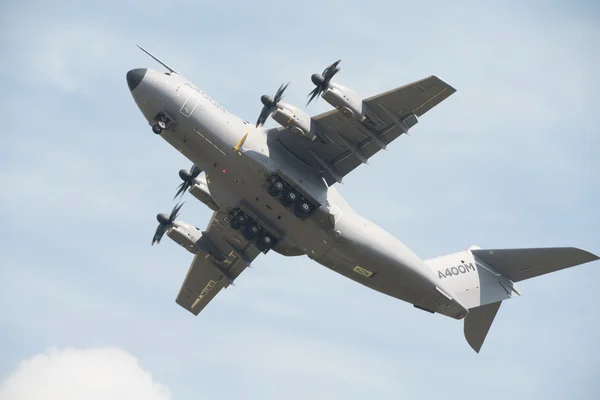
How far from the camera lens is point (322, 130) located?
36719 mm

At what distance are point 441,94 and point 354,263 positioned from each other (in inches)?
331

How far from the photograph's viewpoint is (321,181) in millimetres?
37719

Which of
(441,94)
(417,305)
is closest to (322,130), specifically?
A: (441,94)

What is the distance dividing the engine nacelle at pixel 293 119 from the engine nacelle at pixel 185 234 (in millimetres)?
9191

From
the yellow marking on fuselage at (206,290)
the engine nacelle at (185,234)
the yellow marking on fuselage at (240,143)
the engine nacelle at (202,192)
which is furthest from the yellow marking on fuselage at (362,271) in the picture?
the yellow marking on fuselage at (206,290)

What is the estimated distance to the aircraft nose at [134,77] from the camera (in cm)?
3559

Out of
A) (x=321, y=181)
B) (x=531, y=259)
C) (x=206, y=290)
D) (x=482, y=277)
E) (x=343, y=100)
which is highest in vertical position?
(x=531, y=259)

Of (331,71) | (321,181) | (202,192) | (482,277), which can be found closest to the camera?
(331,71)

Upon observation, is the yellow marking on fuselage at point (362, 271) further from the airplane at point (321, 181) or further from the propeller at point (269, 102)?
the propeller at point (269, 102)

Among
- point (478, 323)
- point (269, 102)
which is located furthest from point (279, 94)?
point (478, 323)

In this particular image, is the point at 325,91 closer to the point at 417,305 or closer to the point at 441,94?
the point at 441,94

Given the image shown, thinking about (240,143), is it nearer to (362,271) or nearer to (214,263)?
(362,271)

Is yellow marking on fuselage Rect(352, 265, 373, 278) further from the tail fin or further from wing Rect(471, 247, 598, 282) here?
wing Rect(471, 247, 598, 282)

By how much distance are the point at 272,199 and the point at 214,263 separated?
8.11 meters
